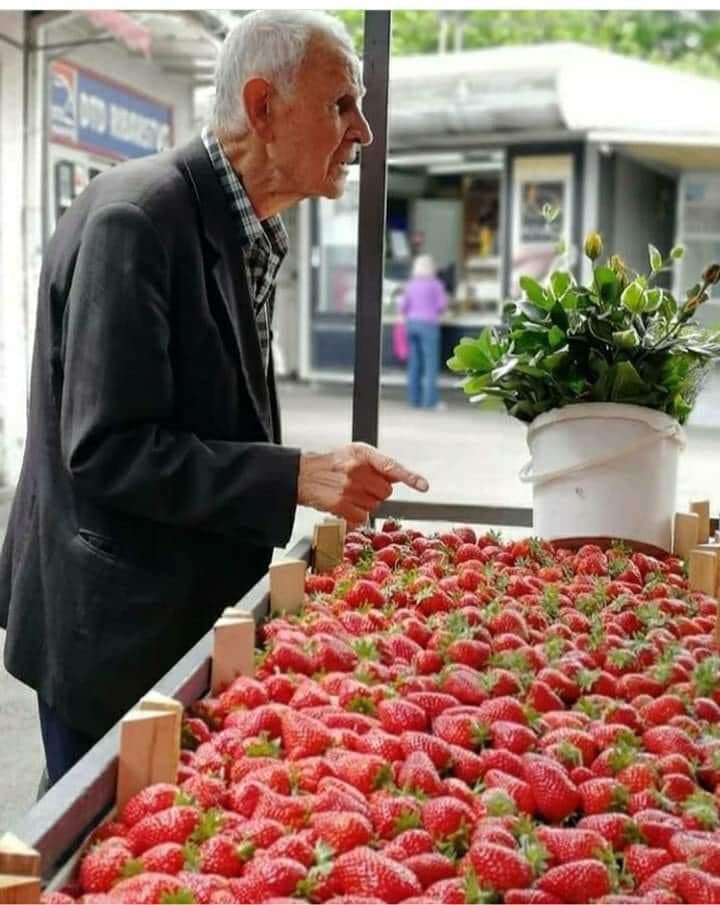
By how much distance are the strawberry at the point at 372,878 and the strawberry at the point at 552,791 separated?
0.25m

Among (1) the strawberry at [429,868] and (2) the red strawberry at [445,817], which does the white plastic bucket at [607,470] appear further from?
(1) the strawberry at [429,868]

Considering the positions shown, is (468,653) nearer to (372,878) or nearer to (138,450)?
(138,450)

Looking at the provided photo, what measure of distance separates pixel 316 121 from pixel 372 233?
1112mm

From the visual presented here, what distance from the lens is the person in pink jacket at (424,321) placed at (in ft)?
45.9

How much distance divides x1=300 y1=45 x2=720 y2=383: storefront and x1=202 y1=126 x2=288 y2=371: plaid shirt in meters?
10.7

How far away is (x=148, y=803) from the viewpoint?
137 centimetres

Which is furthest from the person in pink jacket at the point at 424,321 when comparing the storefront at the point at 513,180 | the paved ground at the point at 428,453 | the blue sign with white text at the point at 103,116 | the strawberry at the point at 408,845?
the strawberry at the point at 408,845

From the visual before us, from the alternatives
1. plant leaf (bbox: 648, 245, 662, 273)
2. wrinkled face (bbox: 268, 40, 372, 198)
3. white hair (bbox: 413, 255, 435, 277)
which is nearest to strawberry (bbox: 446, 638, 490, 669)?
wrinkled face (bbox: 268, 40, 372, 198)

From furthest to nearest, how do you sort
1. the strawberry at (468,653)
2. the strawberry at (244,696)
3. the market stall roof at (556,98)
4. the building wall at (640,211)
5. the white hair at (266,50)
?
the building wall at (640,211) < the market stall roof at (556,98) < the white hair at (266,50) < the strawberry at (468,653) < the strawberry at (244,696)

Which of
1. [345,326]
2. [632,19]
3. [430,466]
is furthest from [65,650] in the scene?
[632,19]

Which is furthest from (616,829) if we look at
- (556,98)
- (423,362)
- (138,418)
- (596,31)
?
(596,31)

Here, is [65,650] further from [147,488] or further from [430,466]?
[430,466]

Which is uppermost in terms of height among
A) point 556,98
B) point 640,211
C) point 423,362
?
point 556,98

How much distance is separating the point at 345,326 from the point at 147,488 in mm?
15051
